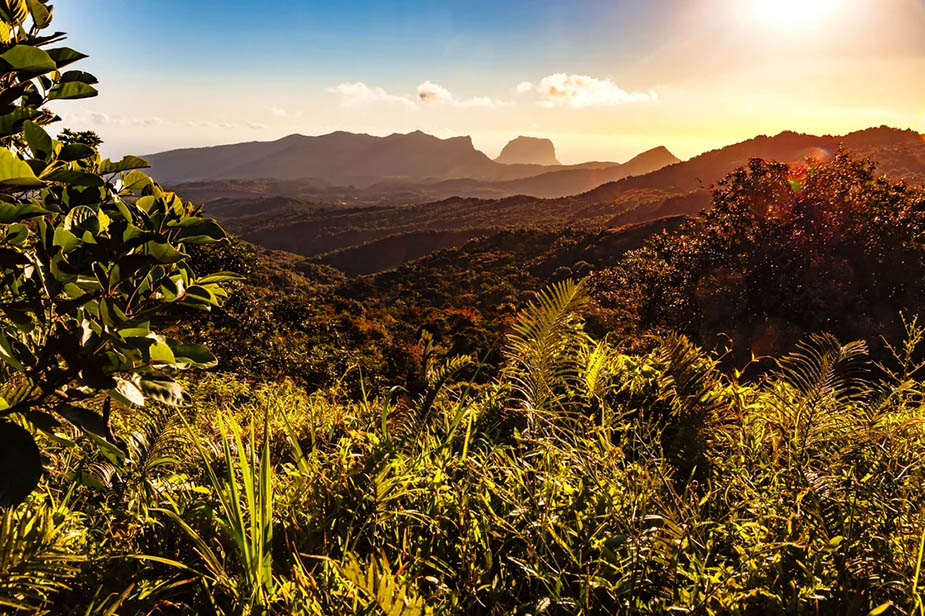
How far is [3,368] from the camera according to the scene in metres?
1.25

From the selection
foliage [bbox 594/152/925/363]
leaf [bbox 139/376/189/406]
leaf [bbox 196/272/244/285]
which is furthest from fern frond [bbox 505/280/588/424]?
foliage [bbox 594/152/925/363]

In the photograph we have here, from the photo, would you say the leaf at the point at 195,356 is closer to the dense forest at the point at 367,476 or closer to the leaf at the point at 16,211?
the dense forest at the point at 367,476

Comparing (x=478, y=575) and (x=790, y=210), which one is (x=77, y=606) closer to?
(x=478, y=575)

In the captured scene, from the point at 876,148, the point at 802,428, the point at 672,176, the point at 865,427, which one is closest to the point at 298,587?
the point at 802,428

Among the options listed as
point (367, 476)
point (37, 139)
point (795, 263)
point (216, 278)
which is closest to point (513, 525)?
point (367, 476)

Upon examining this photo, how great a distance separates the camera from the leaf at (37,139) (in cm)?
93

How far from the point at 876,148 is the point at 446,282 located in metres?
75.9

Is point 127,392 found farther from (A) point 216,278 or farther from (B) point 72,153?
(B) point 72,153

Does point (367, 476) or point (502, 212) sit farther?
point (502, 212)

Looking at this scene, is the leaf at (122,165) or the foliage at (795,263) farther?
the foliage at (795,263)

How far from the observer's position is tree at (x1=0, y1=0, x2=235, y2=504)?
0.93 m

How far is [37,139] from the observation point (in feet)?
3.14

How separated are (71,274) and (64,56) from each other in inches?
20.1

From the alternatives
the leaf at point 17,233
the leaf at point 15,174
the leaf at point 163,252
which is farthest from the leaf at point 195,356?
the leaf at point 15,174
